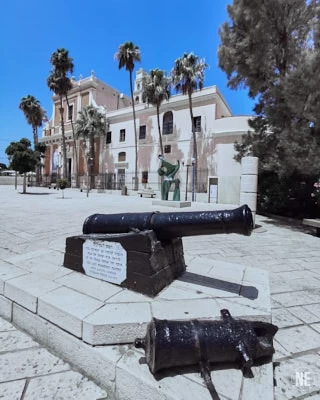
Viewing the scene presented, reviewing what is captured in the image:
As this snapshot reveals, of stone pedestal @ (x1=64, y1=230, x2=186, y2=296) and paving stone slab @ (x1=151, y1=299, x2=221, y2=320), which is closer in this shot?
paving stone slab @ (x1=151, y1=299, x2=221, y2=320)

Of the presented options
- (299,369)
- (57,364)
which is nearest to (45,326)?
(57,364)

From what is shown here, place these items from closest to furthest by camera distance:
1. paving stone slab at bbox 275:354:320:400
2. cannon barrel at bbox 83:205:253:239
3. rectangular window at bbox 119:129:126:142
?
paving stone slab at bbox 275:354:320:400
cannon barrel at bbox 83:205:253:239
rectangular window at bbox 119:129:126:142

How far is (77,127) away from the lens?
28.8m

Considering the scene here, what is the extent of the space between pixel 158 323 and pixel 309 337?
4.35 ft

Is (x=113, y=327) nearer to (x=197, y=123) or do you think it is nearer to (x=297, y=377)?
(x=297, y=377)

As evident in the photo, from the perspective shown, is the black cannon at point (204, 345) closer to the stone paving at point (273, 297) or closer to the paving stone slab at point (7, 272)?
the stone paving at point (273, 297)

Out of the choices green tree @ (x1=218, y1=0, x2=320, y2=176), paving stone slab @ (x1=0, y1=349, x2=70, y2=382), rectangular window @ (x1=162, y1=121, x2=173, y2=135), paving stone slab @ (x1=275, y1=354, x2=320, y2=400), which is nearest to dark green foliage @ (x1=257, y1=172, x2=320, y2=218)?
green tree @ (x1=218, y1=0, x2=320, y2=176)

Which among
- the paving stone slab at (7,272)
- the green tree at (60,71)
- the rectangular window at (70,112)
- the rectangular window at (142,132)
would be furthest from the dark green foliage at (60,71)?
the paving stone slab at (7,272)

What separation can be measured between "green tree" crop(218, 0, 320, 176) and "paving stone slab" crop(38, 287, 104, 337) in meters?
7.28

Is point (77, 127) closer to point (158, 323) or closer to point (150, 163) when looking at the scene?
point (150, 163)

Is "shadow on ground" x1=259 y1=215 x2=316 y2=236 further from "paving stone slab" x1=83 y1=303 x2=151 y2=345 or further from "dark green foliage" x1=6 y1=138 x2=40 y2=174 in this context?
"dark green foliage" x1=6 y1=138 x2=40 y2=174
